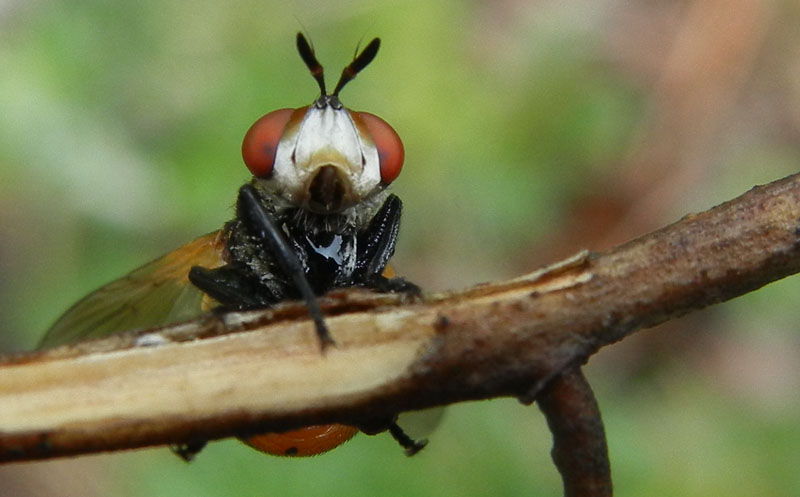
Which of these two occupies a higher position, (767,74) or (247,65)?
(767,74)

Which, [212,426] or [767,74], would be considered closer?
[212,426]

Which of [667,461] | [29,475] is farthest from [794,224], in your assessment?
[29,475]

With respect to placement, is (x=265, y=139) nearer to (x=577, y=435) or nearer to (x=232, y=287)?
(x=232, y=287)

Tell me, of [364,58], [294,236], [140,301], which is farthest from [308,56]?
[140,301]

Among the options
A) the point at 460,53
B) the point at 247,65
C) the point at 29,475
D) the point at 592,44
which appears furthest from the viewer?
the point at 592,44

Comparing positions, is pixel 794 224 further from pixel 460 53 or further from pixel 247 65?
pixel 460 53

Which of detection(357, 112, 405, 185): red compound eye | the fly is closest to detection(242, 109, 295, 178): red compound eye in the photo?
the fly

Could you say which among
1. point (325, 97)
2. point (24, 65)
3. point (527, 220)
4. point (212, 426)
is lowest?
point (212, 426)

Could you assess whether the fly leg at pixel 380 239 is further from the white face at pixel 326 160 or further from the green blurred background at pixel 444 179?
the green blurred background at pixel 444 179
